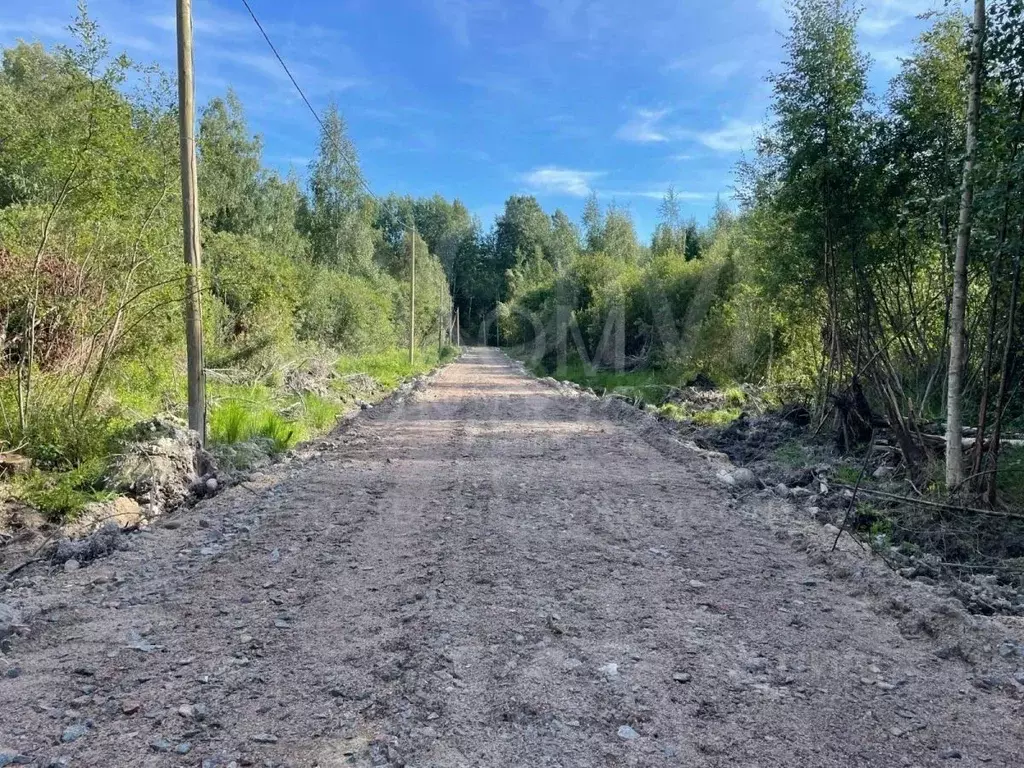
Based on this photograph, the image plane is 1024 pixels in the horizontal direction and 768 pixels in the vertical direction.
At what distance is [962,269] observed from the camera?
6.44m

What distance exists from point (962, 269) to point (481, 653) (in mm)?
5775

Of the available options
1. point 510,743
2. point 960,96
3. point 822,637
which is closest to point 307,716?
point 510,743

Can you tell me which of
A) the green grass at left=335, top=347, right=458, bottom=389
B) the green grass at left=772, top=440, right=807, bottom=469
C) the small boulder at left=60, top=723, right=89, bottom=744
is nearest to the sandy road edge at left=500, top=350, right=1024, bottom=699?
the green grass at left=772, top=440, right=807, bottom=469

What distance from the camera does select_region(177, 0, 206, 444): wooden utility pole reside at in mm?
8531

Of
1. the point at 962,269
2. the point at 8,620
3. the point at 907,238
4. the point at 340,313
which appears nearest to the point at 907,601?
the point at 962,269

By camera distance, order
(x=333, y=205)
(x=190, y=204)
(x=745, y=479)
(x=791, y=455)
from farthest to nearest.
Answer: (x=333, y=205), (x=791, y=455), (x=190, y=204), (x=745, y=479)

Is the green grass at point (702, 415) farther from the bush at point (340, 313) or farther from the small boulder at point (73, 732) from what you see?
the bush at point (340, 313)

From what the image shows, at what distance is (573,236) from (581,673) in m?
77.7

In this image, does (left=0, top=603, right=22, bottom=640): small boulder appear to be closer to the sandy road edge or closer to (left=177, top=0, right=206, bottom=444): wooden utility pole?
(left=177, top=0, right=206, bottom=444): wooden utility pole

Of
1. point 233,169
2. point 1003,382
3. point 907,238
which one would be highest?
point 233,169

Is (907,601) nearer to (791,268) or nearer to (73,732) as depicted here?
(73,732)

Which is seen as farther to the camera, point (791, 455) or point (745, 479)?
point (791, 455)

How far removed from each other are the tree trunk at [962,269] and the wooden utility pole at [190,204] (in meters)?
8.30

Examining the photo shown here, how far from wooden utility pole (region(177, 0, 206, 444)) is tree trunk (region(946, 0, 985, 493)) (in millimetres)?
8297
